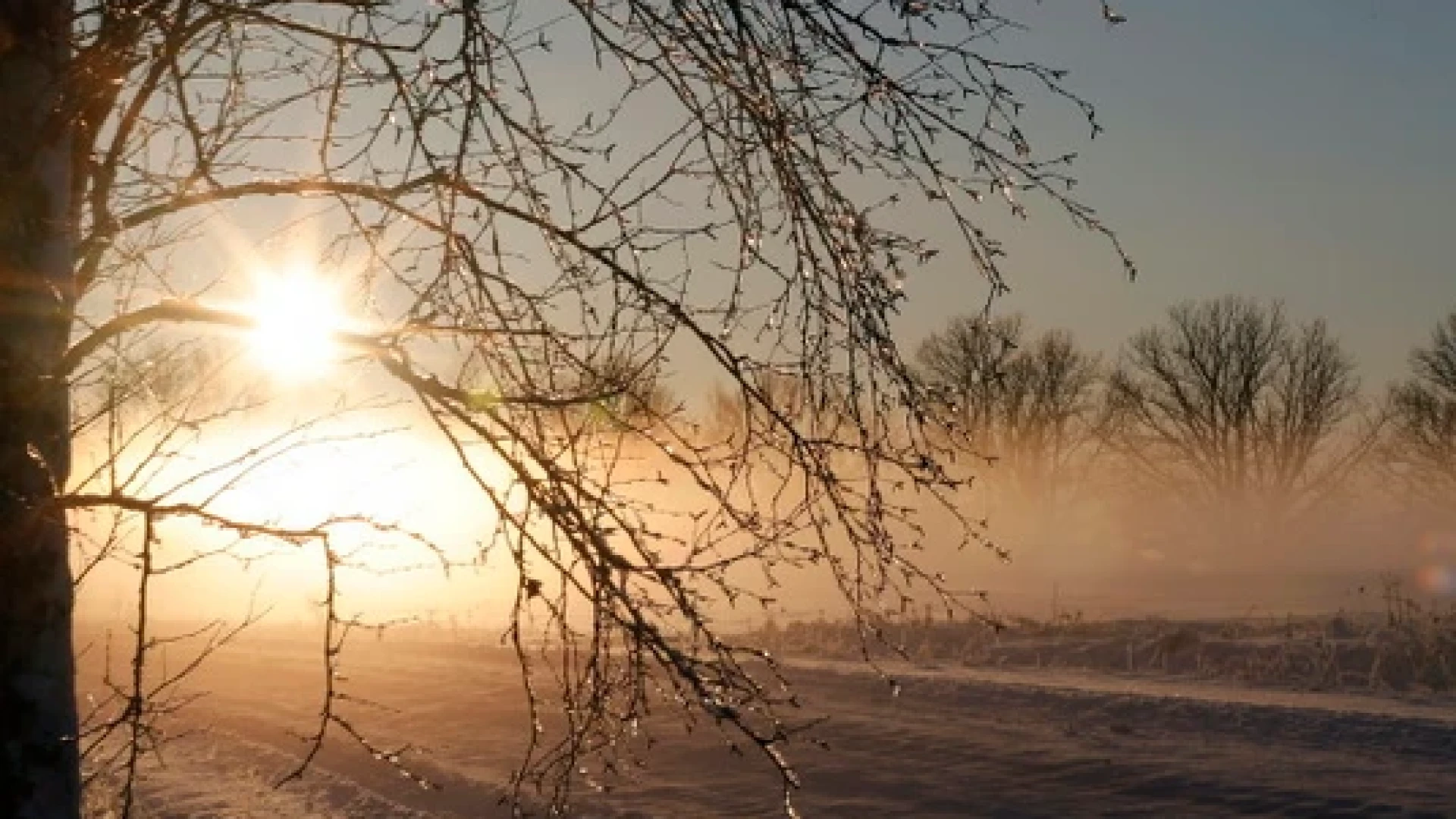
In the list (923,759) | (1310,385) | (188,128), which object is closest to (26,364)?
(188,128)

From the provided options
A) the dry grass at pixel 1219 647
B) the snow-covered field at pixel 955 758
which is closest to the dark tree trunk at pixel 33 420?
the snow-covered field at pixel 955 758

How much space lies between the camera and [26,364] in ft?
13.2

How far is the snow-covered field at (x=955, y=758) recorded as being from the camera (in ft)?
31.9

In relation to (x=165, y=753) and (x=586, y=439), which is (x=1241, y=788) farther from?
(x=165, y=753)

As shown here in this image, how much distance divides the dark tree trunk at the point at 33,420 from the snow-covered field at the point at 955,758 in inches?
167

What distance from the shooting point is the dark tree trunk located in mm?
3904

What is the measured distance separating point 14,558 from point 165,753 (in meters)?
11.0

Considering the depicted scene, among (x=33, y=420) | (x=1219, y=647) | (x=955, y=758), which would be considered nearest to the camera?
(x=33, y=420)

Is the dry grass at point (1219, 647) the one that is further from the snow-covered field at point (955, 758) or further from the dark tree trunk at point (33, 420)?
the dark tree trunk at point (33, 420)

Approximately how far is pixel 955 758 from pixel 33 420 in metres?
8.18

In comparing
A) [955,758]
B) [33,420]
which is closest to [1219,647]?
[955,758]

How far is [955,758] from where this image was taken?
1102cm

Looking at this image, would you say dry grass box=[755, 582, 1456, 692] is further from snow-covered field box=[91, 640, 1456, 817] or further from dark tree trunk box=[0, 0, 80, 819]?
dark tree trunk box=[0, 0, 80, 819]

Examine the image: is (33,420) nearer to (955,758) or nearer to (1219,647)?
(955,758)
